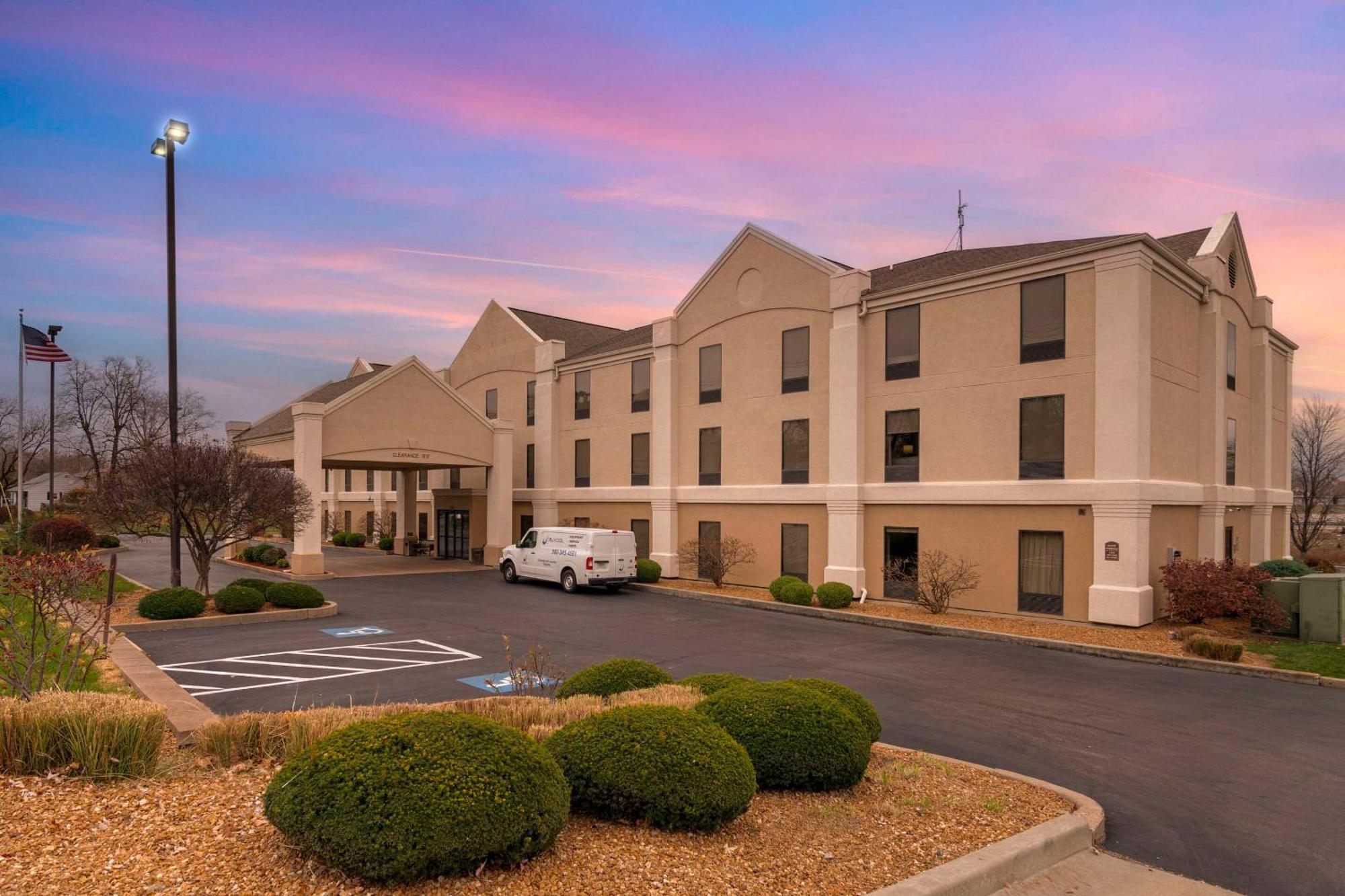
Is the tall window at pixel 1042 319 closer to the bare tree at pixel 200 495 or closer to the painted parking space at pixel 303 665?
the painted parking space at pixel 303 665

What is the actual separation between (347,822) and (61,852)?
1752 mm

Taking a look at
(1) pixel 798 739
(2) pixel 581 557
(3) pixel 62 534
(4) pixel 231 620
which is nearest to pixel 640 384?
(2) pixel 581 557

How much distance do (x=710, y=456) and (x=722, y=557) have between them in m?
3.96

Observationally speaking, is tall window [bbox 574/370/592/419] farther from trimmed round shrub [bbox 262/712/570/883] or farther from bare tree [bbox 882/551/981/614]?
trimmed round shrub [bbox 262/712/570/883]

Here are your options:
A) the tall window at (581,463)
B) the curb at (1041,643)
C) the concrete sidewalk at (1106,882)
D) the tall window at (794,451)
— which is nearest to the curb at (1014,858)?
the concrete sidewalk at (1106,882)

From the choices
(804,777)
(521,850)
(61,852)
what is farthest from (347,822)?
(804,777)

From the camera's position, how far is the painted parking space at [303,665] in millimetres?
12195

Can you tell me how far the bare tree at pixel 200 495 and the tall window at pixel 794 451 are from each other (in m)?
14.6

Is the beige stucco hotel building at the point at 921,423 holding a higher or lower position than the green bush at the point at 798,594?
higher

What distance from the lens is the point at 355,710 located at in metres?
→ 7.26

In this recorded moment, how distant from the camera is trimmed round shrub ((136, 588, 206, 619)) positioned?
17.5 m

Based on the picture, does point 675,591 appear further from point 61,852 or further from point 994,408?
point 61,852

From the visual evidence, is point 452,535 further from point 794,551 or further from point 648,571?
point 794,551

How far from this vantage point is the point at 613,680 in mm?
8383
